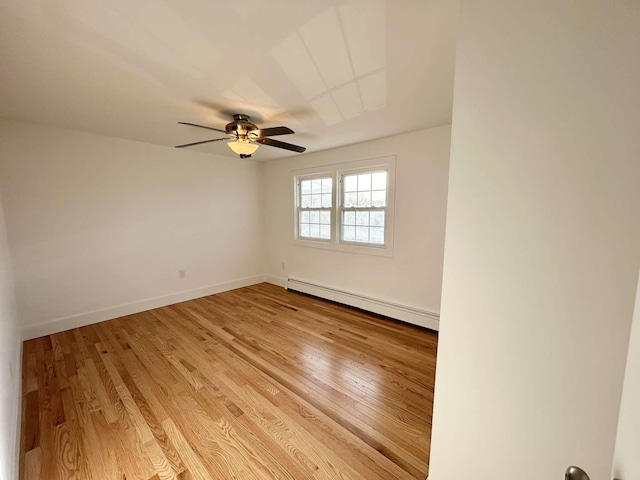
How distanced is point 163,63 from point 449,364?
229 cm

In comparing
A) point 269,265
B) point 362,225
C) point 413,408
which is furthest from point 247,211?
point 413,408

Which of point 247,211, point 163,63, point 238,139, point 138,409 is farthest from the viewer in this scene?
point 247,211

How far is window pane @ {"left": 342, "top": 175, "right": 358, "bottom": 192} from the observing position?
11.8 feet

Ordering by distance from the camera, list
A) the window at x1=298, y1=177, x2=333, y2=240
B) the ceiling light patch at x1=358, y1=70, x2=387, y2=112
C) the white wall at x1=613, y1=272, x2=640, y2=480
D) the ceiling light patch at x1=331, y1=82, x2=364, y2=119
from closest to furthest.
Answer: the white wall at x1=613, y1=272, x2=640, y2=480 < the ceiling light patch at x1=358, y1=70, x2=387, y2=112 < the ceiling light patch at x1=331, y1=82, x2=364, y2=119 < the window at x1=298, y1=177, x2=333, y2=240

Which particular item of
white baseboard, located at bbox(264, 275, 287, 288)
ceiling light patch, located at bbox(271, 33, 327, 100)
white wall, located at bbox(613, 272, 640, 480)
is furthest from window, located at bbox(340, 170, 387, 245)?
white wall, located at bbox(613, 272, 640, 480)

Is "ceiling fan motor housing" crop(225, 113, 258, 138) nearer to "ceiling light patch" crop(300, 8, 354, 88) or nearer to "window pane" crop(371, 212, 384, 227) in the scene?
"ceiling light patch" crop(300, 8, 354, 88)

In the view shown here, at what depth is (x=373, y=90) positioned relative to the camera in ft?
6.30

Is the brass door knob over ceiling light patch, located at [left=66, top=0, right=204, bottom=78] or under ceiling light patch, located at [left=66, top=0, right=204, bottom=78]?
under

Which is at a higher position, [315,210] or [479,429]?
[315,210]

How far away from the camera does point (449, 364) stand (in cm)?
100

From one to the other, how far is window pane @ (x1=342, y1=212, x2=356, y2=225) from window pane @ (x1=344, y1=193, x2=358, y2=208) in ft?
0.39

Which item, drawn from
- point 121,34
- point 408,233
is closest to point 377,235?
point 408,233

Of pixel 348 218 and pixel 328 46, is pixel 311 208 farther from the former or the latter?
pixel 328 46

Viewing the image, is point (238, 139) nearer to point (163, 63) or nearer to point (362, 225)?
point (163, 63)
